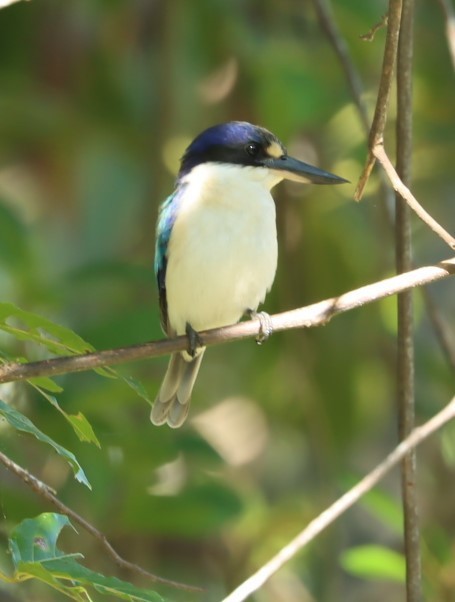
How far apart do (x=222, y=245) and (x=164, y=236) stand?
0.21m

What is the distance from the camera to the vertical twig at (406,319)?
2381 mm

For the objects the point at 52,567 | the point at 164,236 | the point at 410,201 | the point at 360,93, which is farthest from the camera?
the point at 164,236

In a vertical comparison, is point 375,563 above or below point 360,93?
below

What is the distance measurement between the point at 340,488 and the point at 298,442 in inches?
34.8

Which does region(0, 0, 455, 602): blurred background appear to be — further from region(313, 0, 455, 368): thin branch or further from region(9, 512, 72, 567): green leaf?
region(9, 512, 72, 567): green leaf

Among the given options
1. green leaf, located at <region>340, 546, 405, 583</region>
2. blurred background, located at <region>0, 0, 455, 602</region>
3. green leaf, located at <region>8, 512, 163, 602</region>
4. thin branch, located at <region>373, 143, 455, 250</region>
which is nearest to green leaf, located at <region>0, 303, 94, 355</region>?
green leaf, located at <region>8, 512, 163, 602</region>

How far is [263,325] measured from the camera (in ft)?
7.91

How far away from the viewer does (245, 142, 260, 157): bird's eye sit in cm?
346

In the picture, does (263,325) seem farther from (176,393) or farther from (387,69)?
(176,393)

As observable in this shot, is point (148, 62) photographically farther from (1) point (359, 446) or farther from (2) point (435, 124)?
(1) point (359, 446)

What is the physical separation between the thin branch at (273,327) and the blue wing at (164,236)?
1.18 m

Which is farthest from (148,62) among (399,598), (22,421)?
(22,421)

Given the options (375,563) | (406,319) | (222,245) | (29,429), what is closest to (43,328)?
(29,429)

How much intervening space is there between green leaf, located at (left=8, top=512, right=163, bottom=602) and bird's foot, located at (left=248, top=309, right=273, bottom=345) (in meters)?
0.54
